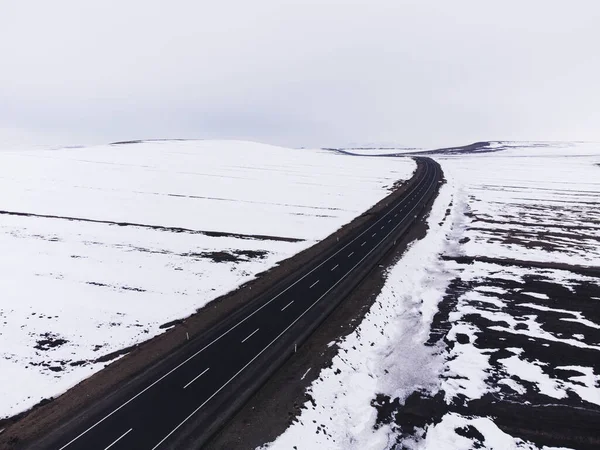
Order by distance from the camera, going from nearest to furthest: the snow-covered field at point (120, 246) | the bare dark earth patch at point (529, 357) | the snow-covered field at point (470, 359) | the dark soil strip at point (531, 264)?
1. the snow-covered field at point (470, 359)
2. the bare dark earth patch at point (529, 357)
3. the snow-covered field at point (120, 246)
4. the dark soil strip at point (531, 264)

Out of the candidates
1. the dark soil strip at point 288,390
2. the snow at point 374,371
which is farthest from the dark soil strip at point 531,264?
the dark soil strip at point 288,390

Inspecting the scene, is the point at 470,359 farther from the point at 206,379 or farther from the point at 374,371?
the point at 206,379

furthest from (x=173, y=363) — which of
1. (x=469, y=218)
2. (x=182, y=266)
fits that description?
(x=469, y=218)

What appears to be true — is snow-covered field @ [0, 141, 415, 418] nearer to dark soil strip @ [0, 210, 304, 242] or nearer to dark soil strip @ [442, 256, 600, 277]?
dark soil strip @ [0, 210, 304, 242]

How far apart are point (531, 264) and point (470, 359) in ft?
63.6

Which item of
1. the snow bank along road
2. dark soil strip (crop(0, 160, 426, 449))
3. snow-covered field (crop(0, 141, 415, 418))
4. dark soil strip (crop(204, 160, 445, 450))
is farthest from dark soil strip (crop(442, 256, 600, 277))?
snow-covered field (crop(0, 141, 415, 418))

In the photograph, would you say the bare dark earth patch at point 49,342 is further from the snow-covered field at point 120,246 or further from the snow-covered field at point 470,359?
the snow-covered field at point 470,359

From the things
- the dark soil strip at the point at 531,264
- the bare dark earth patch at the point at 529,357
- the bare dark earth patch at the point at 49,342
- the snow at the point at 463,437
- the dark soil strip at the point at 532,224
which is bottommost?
the snow at the point at 463,437

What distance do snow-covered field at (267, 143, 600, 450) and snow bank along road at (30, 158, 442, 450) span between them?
3175mm

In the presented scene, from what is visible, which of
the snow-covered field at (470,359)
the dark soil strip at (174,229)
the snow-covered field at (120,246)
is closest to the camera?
the snow-covered field at (470,359)

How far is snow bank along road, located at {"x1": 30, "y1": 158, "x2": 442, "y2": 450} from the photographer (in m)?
15.4

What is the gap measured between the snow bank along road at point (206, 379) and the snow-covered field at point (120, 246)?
3757 millimetres

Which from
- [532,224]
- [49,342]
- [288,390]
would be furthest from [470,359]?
[532,224]

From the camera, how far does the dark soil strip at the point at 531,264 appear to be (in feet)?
111
